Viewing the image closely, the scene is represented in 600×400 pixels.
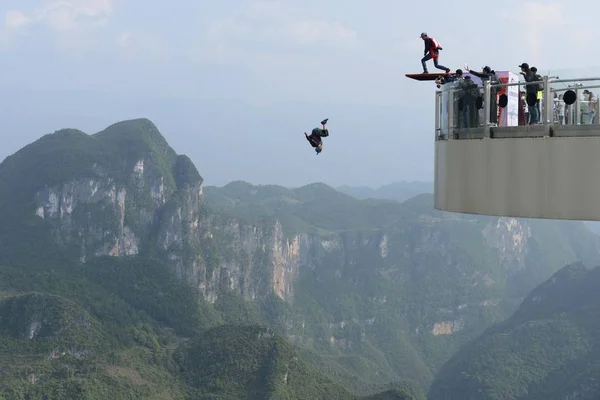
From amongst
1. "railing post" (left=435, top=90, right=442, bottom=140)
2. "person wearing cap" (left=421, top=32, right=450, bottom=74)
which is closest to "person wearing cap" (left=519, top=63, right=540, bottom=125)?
"railing post" (left=435, top=90, right=442, bottom=140)

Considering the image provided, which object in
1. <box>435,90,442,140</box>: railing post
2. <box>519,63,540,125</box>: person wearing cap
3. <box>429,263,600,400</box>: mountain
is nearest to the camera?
<box>519,63,540,125</box>: person wearing cap

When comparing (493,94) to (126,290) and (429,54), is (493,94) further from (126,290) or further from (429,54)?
(126,290)

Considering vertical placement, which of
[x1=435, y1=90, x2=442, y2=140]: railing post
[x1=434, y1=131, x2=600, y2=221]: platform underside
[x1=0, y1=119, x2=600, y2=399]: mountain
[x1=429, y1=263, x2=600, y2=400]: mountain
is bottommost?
[x1=429, y1=263, x2=600, y2=400]: mountain

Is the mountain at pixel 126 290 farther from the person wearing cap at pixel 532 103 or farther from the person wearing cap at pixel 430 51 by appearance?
the person wearing cap at pixel 532 103

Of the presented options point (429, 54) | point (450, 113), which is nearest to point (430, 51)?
point (429, 54)

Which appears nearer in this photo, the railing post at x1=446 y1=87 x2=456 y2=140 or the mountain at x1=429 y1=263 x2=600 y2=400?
the railing post at x1=446 y1=87 x2=456 y2=140

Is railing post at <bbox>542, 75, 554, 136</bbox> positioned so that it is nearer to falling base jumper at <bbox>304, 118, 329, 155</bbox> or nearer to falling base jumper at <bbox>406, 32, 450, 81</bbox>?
falling base jumper at <bbox>406, 32, 450, 81</bbox>

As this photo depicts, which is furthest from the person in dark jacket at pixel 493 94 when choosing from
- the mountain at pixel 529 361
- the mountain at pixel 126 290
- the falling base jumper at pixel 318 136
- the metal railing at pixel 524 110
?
the mountain at pixel 529 361

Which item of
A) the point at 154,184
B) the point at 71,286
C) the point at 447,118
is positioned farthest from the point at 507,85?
the point at 154,184

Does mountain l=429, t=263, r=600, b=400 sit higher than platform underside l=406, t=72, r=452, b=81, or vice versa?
platform underside l=406, t=72, r=452, b=81
